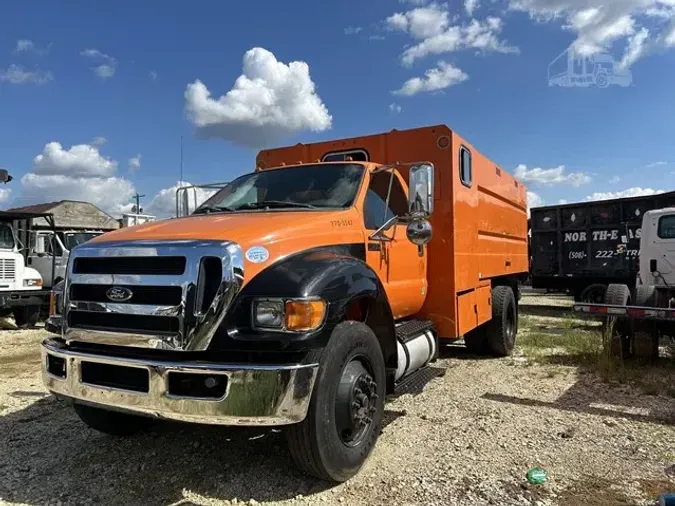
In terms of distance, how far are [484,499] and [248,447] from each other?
1.81 m

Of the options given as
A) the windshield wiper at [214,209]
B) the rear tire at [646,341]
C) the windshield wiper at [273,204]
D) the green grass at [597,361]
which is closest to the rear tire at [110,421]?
the windshield wiper at [214,209]

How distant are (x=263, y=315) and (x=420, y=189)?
6.01 feet

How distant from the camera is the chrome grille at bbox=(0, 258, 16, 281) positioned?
449 inches

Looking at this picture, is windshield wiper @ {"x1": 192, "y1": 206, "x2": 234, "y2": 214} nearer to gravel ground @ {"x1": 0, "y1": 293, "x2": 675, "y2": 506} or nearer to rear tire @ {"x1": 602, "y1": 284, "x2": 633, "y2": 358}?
gravel ground @ {"x1": 0, "y1": 293, "x2": 675, "y2": 506}

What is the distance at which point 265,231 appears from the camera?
137 inches

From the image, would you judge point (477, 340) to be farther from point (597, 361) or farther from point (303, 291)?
point (303, 291)

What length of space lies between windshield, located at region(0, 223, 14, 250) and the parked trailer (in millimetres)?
13353

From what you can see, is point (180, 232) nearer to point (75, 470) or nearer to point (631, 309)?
point (75, 470)

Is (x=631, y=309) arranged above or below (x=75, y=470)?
above

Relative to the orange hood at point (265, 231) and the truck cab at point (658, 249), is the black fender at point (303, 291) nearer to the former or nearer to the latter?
the orange hood at point (265, 231)

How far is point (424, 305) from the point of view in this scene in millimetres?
5543

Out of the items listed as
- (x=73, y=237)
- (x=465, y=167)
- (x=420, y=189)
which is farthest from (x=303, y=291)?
(x=73, y=237)

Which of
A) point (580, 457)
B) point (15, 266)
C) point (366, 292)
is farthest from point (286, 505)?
point (15, 266)

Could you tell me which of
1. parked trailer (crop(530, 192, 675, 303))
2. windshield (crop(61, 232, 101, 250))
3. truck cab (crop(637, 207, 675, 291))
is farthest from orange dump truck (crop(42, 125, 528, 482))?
windshield (crop(61, 232, 101, 250))
